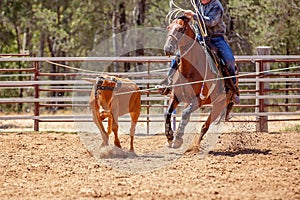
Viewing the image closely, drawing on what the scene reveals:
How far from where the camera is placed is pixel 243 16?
2355 cm

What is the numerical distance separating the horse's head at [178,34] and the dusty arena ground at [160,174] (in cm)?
154

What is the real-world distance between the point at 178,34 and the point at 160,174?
→ 2361mm

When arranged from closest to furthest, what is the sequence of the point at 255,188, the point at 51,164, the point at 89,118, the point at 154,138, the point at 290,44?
the point at 255,188 → the point at 51,164 → the point at 154,138 → the point at 89,118 → the point at 290,44

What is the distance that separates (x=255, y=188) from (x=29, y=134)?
711 cm

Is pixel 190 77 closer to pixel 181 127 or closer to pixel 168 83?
pixel 168 83

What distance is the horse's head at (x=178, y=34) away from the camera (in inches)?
319

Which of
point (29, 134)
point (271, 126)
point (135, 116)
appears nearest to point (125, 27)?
point (271, 126)

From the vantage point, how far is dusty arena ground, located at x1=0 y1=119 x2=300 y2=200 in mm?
5719

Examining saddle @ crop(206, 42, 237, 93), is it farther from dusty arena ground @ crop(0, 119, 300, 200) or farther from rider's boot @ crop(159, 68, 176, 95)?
dusty arena ground @ crop(0, 119, 300, 200)

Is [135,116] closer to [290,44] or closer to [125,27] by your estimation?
[290,44]

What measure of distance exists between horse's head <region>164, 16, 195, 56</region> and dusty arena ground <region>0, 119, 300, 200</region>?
60.6 inches

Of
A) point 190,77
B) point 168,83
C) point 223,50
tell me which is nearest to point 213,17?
point 223,50

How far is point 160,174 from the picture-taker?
268 inches

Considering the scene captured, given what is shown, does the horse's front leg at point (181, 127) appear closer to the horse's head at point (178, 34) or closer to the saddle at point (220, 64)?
the saddle at point (220, 64)
